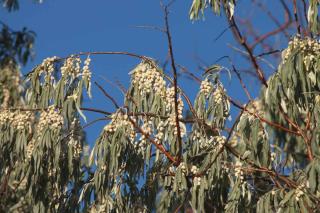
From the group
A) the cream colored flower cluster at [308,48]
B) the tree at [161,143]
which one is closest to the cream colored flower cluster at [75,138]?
the tree at [161,143]

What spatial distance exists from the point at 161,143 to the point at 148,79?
Result: 309 mm

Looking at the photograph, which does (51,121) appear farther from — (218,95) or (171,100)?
(218,95)

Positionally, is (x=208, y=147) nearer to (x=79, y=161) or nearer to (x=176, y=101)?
A: (x=176, y=101)

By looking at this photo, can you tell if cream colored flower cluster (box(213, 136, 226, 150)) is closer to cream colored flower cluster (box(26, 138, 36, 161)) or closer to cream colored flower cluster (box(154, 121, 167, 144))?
cream colored flower cluster (box(154, 121, 167, 144))

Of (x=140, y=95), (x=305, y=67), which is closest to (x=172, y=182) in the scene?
(x=140, y=95)

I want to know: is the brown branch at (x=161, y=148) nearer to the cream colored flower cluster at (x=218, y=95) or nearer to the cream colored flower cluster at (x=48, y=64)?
the cream colored flower cluster at (x=218, y=95)

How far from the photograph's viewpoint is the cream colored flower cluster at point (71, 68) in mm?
3826

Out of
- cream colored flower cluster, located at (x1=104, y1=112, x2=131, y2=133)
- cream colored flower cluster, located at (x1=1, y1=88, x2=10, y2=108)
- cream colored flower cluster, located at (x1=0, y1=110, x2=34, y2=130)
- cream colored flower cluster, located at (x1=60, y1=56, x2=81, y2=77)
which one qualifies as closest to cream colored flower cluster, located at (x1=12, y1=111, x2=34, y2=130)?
cream colored flower cluster, located at (x1=0, y1=110, x2=34, y2=130)

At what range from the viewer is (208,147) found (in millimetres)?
3682

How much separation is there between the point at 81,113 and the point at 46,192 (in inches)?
18.7

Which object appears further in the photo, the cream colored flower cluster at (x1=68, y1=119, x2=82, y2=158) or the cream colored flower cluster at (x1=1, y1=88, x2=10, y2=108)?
the cream colored flower cluster at (x1=1, y1=88, x2=10, y2=108)

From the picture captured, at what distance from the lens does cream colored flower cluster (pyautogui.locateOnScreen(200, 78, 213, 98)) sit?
377 centimetres

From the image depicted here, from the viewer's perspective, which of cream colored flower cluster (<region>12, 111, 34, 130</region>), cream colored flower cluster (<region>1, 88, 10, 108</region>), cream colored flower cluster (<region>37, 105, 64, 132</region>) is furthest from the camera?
cream colored flower cluster (<region>1, 88, 10, 108</region>)

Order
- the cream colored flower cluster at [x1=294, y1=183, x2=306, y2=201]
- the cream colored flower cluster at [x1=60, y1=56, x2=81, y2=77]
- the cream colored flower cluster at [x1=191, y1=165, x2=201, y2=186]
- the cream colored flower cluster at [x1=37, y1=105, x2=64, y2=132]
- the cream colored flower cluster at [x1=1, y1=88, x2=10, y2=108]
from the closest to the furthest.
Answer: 1. the cream colored flower cluster at [x1=294, y1=183, x2=306, y2=201]
2. the cream colored flower cluster at [x1=191, y1=165, x2=201, y2=186]
3. the cream colored flower cluster at [x1=37, y1=105, x2=64, y2=132]
4. the cream colored flower cluster at [x1=60, y1=56, x2=81, y2=77]
5. the cream colored flower cluster at [x1=1, y1=88, x2=10, y2=108]
